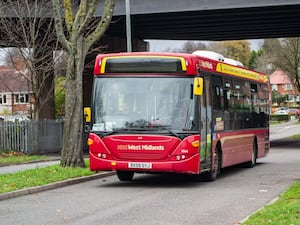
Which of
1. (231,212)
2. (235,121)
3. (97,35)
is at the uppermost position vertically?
(97,35)

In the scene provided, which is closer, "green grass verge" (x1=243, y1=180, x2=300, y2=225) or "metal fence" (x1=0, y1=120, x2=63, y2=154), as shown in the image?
"green grass verge" (x1=243, y1=180, x2=300, y2=225)

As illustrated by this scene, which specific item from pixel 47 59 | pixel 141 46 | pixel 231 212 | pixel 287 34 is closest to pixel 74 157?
pixel 231 212

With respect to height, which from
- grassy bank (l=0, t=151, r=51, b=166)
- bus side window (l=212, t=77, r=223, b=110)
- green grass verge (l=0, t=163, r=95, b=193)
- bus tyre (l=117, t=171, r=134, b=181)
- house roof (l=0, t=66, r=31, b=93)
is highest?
house roof (l=0, t=66, r=31, b=93)

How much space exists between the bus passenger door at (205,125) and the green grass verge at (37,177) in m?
3.42

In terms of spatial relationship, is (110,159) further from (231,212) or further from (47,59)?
(47,59)

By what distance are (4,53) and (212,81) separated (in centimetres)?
2284

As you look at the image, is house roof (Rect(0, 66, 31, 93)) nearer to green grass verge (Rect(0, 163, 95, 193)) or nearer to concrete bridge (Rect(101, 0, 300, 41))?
concrete bridge (Rect(101, 0, 300, 41))

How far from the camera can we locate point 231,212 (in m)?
11.0

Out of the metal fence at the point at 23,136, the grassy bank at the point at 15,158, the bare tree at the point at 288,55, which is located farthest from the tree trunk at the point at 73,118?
the bare tree at the point at 288,55

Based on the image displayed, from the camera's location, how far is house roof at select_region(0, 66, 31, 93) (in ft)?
189

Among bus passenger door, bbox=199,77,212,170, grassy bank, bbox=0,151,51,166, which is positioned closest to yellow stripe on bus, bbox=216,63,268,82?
bus passenger door, bbox=199,77,212,170

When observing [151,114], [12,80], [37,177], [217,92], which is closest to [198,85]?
[151,114]

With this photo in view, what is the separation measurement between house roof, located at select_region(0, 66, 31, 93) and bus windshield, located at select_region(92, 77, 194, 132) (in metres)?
36.1

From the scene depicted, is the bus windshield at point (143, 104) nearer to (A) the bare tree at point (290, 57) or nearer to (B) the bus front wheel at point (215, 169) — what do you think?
(B) the bus front wheel at point (215, 169)
